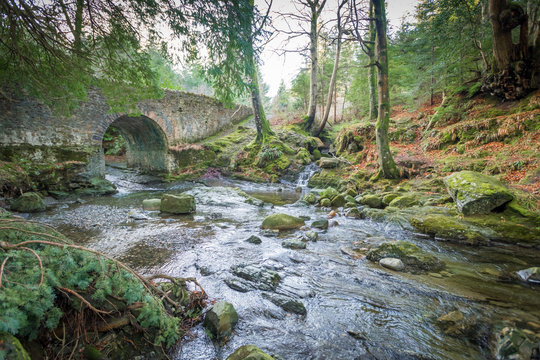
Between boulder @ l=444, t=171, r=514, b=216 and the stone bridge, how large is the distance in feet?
36.1

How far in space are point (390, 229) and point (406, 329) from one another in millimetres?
3421

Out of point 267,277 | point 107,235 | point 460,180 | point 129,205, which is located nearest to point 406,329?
point 267,277

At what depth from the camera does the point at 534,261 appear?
3557 millimetres

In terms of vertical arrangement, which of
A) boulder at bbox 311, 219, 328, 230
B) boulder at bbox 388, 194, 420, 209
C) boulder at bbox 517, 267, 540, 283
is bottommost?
boulder at bbox 517, 267, 540, 283

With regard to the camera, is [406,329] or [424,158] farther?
[424,158]

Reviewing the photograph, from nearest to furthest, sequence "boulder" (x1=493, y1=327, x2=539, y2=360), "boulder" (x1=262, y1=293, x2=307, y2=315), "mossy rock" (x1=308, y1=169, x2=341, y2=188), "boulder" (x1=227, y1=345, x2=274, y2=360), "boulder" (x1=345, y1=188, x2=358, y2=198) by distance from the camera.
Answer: "boulder" (x1=227, y1=345, x2=274, y2=360), "boulder" (x1=493, y1=327, x2=539, y2=360), "boulder" (x1=262, y1=293, x2=307, y2=315), "boulder" (x1=345, y1=188, x2=358, y2=198), "mossy rock" (x1=308, y1=169, x2=341, y2=188)

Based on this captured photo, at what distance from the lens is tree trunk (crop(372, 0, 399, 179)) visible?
25.6 ft

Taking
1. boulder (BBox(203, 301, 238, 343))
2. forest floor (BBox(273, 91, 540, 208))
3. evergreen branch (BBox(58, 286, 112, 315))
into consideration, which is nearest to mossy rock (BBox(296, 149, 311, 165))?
forest floor (BBox(273, 91, 540, 208))

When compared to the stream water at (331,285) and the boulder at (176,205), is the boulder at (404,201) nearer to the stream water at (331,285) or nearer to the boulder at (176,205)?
the stream water at (331,285)

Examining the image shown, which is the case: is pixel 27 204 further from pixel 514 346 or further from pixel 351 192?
pixel 351 192

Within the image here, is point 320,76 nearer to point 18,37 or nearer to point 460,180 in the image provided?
point 460,180

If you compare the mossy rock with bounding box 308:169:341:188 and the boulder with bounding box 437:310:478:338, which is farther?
the mossy rock with bounding box 308:169:341:188

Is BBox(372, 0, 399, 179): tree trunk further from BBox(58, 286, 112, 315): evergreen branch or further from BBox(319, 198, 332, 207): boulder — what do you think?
BBox(58, 286, 112, 315): evergreen branch

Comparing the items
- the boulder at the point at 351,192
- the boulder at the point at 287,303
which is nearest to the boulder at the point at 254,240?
the boulder at the point at 287,303
